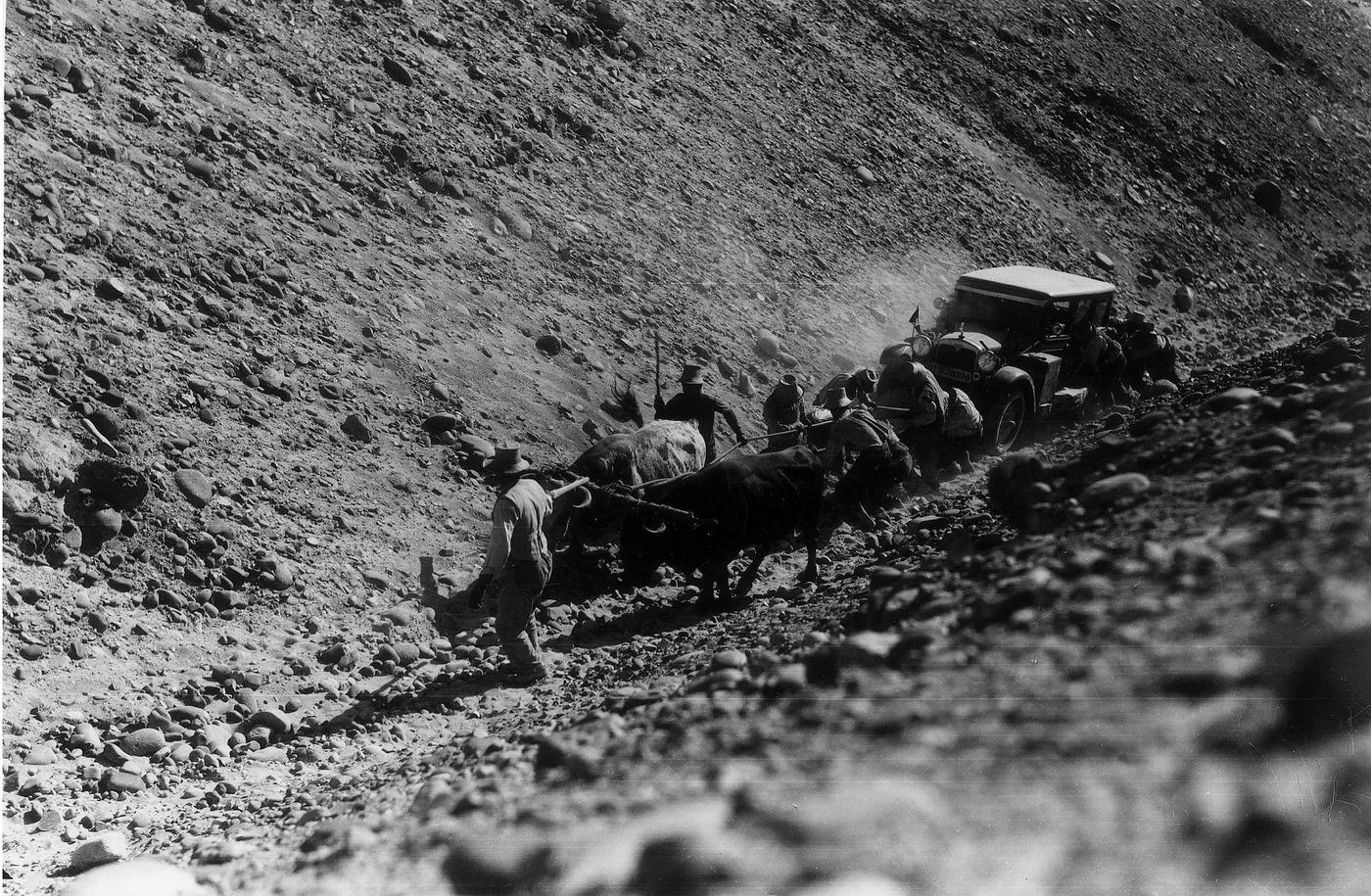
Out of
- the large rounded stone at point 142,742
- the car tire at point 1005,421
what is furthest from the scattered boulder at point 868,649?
the car tire at point 1005,421

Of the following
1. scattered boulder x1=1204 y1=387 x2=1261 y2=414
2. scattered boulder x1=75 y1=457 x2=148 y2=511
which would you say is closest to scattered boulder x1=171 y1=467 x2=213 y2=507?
scattered boulder x1=75 y1=457 x2=148 y2=511

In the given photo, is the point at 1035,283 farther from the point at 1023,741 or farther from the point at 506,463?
the point at 1023,741

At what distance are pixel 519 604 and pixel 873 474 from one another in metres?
4.32

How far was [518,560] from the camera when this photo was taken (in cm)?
728

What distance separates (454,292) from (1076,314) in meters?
7.18

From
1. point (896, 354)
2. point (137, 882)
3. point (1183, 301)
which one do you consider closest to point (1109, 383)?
point (896, 354)

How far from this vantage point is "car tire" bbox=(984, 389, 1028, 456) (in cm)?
Answer: 1251

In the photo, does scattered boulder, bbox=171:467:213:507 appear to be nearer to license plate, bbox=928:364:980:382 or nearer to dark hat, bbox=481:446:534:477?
dark hat, bbox=481:446:534:477

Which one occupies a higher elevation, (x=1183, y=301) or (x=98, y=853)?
(x=1183, y=301)

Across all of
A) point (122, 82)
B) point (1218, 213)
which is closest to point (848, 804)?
point (122, 82)

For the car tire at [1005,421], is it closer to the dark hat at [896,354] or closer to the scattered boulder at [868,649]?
the dark hat at [896,354]

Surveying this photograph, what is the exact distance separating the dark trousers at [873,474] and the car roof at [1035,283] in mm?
3651

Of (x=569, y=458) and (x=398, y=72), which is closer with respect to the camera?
(x=569, y=458)

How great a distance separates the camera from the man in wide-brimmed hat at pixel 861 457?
1041 centimetres
